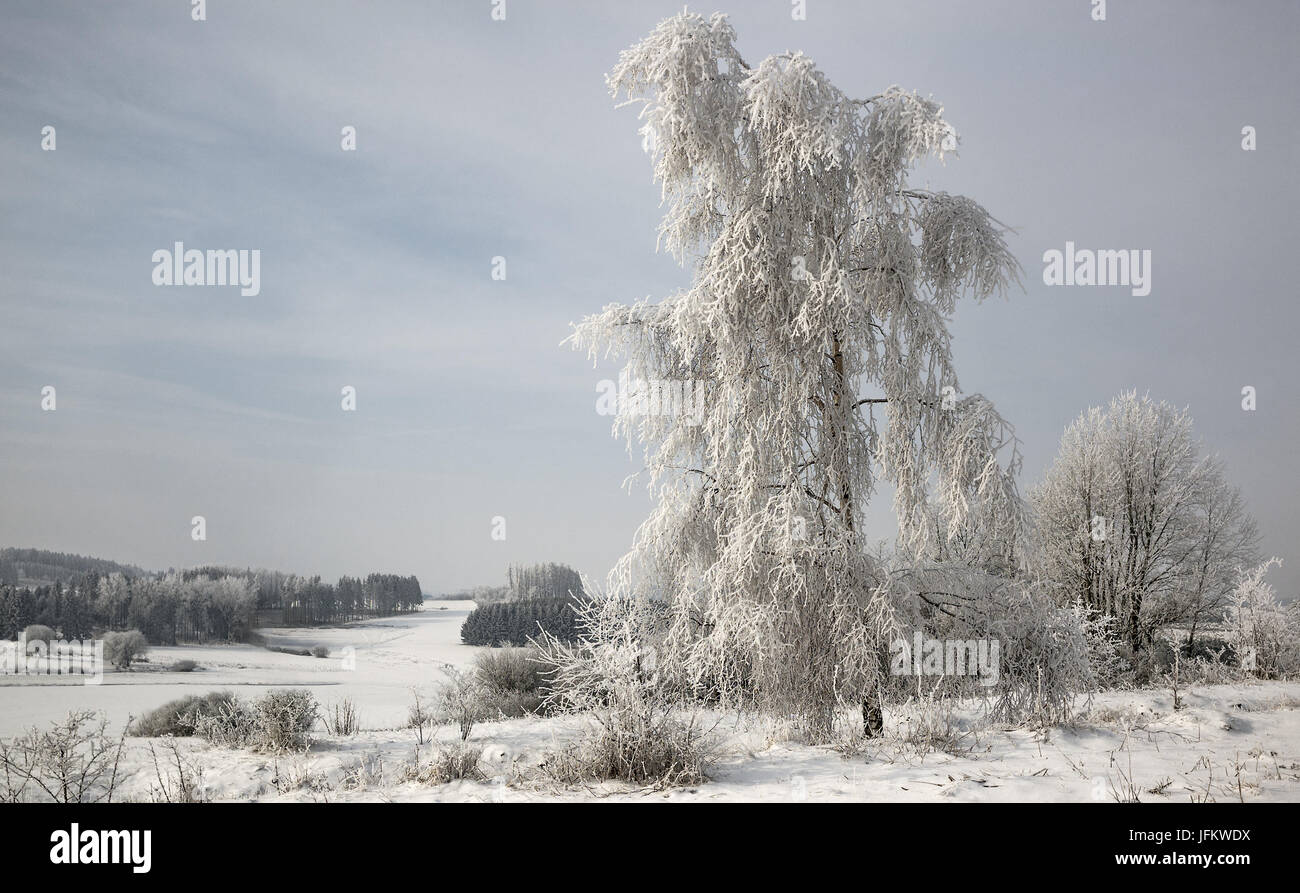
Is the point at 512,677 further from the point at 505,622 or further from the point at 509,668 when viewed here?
the point at 505,622

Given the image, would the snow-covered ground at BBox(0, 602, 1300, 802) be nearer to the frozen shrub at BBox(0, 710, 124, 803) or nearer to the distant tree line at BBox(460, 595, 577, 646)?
the frozen shrub at BBox(0, 710, 124, 803)

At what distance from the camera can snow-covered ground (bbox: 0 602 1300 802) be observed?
16.9ft

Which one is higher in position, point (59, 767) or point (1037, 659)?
point (1037, 659)

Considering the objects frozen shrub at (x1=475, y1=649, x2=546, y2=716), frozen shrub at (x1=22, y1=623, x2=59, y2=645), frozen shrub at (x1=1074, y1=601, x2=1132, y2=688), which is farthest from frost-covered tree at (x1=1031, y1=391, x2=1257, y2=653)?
frozen shrub at (x1=22, y1=623, x2=59, y2=645)

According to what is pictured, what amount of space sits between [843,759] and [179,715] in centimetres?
801

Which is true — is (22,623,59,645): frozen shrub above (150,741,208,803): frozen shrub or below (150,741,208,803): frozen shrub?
above

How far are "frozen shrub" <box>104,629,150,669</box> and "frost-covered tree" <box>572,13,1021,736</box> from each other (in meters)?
8.76

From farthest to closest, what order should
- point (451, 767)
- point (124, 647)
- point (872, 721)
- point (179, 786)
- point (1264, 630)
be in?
1. point (1264, 630)
2. point (124, 647)
3. point (872, 721)
4. point (451, 767)
5. point (179, 786)

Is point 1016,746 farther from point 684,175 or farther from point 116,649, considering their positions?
point 116,649

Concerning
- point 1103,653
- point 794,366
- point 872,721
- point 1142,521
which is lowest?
point 1103,653

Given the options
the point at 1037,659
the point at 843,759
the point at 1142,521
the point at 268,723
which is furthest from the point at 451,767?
the point at 1142,521

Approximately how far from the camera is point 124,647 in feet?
37.4

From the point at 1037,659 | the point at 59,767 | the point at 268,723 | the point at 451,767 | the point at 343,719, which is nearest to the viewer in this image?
the point at 59,767
